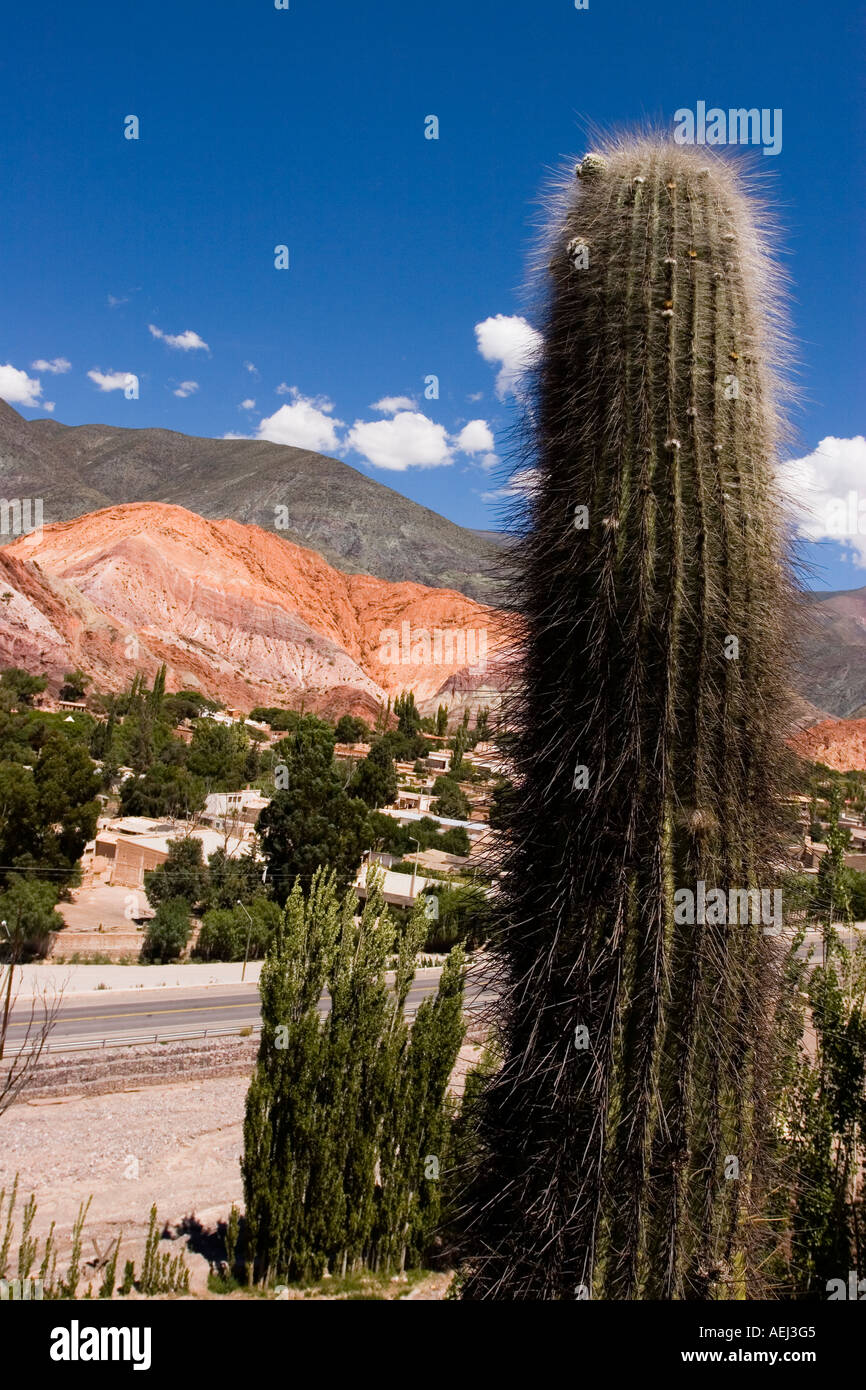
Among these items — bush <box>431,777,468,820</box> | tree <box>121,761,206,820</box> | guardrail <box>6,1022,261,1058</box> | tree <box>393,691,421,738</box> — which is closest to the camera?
guardrail <box>6,1022,261,1058</box>

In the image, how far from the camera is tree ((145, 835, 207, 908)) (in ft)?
97.3

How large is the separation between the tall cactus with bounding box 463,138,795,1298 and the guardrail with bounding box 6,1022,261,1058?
17233mm

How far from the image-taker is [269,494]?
134m

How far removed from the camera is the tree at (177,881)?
97.3ft

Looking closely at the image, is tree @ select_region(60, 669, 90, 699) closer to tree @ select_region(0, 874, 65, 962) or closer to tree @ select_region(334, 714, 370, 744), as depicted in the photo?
tree @ select_region(334, 714, 370, 744)

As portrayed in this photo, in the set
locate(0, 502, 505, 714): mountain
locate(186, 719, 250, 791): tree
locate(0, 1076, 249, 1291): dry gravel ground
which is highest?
locate(0, 502, 505, 714): mountain

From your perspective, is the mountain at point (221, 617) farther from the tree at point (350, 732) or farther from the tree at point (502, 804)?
the tree at point (502, 804)

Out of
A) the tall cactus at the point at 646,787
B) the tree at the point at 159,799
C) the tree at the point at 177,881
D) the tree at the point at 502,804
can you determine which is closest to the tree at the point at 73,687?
the tree at the point at 159,799

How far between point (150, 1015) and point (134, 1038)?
69.6 inches

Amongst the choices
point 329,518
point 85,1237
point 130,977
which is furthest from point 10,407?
point 85,1237

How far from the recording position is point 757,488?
12.3 ft

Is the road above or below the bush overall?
below

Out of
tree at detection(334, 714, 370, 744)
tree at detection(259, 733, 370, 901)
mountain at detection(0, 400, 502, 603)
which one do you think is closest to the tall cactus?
tree at detection(259, 733, 370, 901)

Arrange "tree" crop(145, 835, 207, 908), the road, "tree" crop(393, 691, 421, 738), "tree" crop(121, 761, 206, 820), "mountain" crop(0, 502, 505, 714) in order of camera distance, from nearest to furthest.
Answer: the road → "tree" crop(145, 835, 207, 908) → "tree" crop(121, 761, 206, 820) → "mountain" crop(0, 502, 505, 714) → "tree" crop(393, 691, 421, 738)
